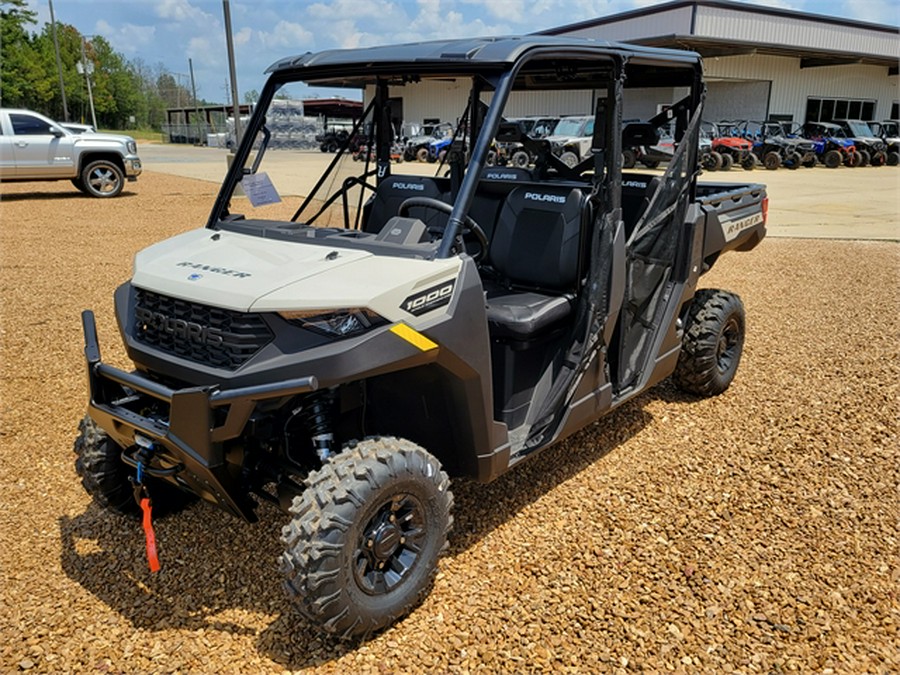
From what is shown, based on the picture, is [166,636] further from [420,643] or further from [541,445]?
[541,445]

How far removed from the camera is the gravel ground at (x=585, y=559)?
8.70ft

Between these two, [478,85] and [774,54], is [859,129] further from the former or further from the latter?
[478,85]

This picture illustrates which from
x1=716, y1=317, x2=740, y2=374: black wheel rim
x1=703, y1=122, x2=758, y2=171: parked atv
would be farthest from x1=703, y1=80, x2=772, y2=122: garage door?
x1=716, y1=317, x2=740, y2=374: black wheel rim

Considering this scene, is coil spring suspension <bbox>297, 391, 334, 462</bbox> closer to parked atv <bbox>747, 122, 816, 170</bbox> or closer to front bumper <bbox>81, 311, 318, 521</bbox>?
front bumper <bbox>81, 311, 318, 521</bbox>

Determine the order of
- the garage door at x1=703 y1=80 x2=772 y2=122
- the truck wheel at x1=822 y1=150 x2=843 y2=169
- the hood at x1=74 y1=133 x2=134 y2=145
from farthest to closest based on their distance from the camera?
the garage door at x1=703 y1=80 x2=772 y2=122 → the truck wheel at x1=822 y1=150 x2=843 y2=169 → the hood at x1=74 y1=133 x2=134 y2=145

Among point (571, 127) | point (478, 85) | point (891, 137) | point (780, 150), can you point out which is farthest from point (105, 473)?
point (891, 137)

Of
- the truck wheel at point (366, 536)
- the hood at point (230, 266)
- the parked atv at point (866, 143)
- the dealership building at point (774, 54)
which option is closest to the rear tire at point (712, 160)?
the dealership building at point (774, 54)

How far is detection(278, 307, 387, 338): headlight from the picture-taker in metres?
2.54

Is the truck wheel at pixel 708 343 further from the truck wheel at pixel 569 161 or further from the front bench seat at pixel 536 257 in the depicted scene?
the front bench seat at pixel 536 257

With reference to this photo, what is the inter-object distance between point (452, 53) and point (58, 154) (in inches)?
568

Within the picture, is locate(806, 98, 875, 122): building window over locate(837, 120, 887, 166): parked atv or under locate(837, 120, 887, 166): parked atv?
over

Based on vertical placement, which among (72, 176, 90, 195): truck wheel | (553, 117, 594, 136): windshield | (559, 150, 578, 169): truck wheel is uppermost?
(553, 117, 594, 136): windshield

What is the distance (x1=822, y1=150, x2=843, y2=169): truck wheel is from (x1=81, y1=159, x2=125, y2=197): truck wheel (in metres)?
22.6

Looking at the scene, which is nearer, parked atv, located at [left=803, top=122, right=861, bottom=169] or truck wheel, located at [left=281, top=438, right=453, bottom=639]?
truck wheel, located at [left=281, top=438, right=453, bottom=639]
